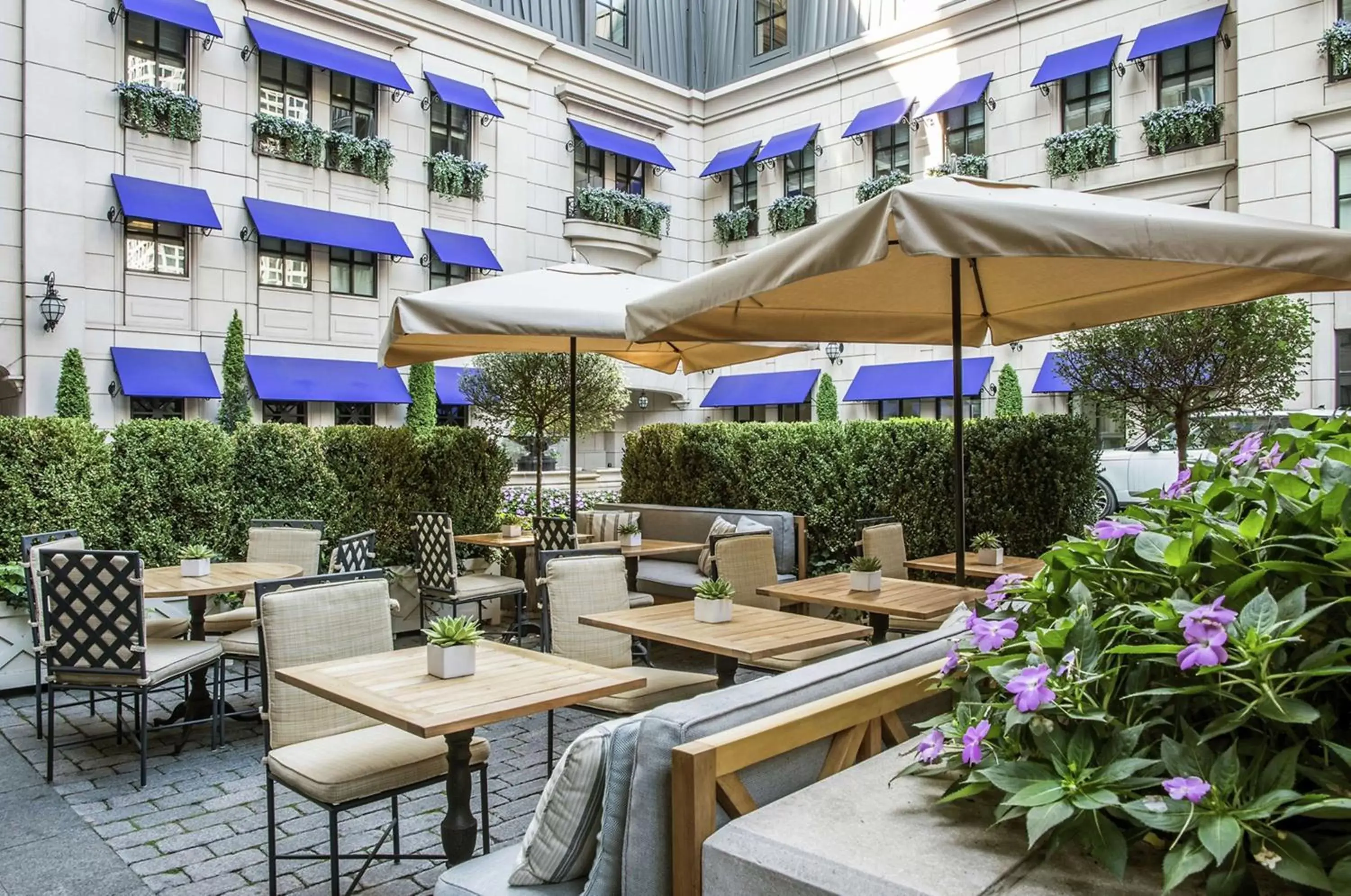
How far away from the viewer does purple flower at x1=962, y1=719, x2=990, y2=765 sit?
1508 mm

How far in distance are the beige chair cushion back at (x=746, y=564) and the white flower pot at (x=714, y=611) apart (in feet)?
3.74

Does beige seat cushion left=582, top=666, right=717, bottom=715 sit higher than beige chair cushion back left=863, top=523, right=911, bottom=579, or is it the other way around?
beige chair cushion back left=863, top=523, right=911, bottom=579

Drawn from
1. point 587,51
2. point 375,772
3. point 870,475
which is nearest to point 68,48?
point 587,51

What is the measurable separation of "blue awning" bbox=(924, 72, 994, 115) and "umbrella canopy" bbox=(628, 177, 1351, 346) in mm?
12595

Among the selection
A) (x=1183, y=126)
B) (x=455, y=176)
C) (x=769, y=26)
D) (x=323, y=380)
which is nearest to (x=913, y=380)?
(x=1183, y=126)

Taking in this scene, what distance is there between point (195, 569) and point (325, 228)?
11.4 metres

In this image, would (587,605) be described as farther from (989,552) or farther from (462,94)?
(462,94)

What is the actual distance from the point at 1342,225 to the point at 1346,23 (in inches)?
109

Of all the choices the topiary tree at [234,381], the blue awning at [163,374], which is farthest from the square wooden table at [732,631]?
the blue awning at [163,374]

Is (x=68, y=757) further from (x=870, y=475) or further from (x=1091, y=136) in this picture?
(x=1091, y=136)

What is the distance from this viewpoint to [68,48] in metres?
13.3

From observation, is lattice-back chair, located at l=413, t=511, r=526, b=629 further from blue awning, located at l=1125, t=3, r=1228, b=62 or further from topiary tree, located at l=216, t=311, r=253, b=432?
blue awning, located at l=1125, t=3, r=1228, b=62

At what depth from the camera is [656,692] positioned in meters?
4.03

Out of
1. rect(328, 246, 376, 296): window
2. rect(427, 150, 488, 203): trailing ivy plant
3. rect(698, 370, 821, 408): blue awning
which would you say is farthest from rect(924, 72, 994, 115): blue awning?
rect(328, 246, 376, 296): window
